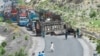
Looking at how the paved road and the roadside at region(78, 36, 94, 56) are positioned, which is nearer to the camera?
the roadside at region(78, 36, 94, 56)

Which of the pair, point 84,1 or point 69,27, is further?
point 84,1

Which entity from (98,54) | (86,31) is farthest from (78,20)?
(98,54)

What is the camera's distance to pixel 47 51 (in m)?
44.6

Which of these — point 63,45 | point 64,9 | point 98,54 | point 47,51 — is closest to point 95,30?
point 63,45

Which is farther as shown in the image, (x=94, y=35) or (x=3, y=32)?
(x=3, y=32)

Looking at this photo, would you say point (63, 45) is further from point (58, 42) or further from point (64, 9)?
point (64, 9)

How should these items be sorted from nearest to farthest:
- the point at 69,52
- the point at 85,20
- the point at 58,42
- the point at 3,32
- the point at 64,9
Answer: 1. the point at 69,52
2. the point at 58,42
3. the point at 85,20
4. the point at 3,32
5. the point at 64,9

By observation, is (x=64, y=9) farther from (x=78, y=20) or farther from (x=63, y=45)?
(x=63, y=45)

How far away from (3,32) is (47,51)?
3835 centimetres

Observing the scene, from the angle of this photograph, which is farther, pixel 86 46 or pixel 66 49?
pixel 86 46

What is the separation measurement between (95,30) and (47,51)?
16813 mm

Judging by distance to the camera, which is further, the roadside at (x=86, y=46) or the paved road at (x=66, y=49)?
the paved road at (x=66, y=49)

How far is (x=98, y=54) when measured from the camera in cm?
3906

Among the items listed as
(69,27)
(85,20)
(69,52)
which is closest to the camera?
(69,52)
